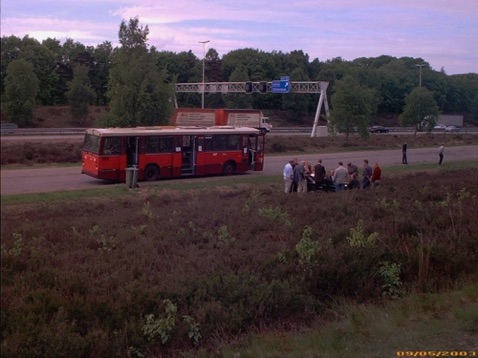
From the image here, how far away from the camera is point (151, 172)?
25484mm

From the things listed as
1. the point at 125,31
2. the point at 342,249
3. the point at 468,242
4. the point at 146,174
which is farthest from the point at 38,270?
the point at 146,174

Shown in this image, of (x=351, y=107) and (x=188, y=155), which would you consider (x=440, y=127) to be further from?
(x=188, y=155)

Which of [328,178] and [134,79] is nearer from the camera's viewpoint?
[134,79]

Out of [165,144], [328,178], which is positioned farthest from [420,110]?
[165,144]

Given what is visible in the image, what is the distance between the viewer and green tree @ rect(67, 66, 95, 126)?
26234 millimetres

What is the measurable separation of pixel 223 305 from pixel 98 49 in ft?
64.5

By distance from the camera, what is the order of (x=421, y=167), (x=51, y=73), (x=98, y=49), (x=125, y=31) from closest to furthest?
1. (x=125, y=31)
2. (x=51, y=73)
3. (x=98, y=49)
4. (x=421, y=167)

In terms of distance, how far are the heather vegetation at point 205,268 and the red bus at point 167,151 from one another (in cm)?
526

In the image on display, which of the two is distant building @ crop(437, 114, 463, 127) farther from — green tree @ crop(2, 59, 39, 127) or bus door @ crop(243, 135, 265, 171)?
green tree @ crop(2, 59, 39, 127)

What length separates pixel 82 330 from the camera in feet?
32.0

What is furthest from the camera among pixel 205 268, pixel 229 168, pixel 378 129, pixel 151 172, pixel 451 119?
pixel 378 129

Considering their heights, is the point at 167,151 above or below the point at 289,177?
above

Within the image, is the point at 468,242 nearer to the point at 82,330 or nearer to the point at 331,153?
the point at 82,330

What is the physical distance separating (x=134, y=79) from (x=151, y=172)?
4.62m
